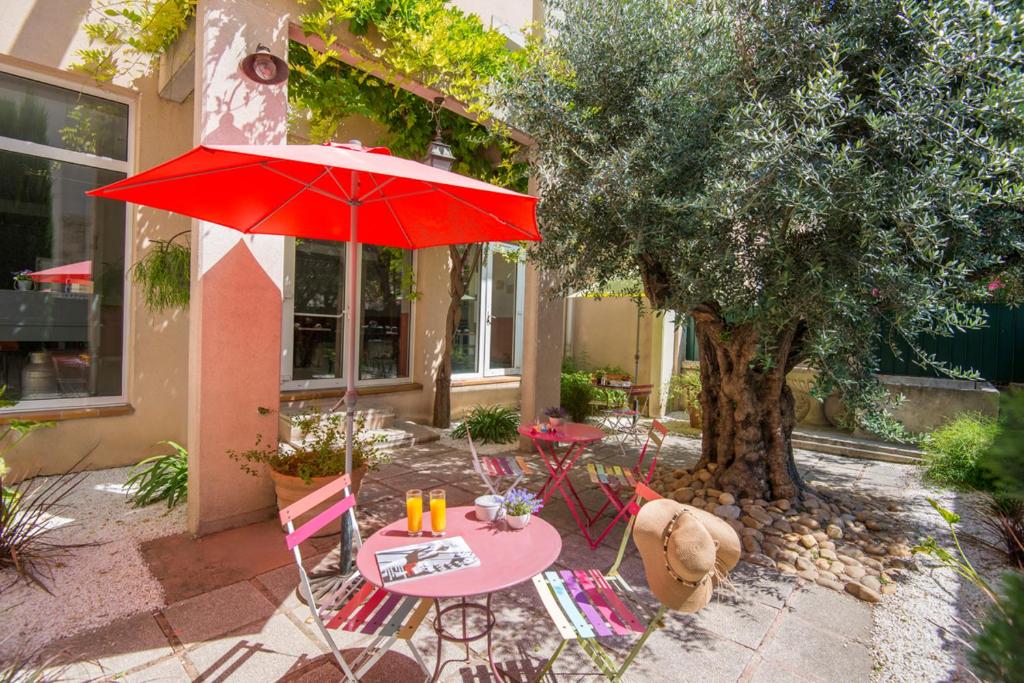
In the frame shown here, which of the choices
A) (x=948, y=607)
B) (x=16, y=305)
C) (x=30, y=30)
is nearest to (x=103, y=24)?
(x=30, y=30)

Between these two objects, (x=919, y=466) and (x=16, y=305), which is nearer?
(x=16, y=305)

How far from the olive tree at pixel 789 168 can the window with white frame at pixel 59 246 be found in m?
4.26

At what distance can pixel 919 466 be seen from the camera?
6.02 meters

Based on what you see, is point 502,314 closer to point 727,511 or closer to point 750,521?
point 727,511

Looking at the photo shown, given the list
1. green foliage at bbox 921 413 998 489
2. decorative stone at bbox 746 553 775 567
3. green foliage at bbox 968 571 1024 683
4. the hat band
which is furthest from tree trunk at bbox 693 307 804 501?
green foliage at bbox 968 571 1024 683

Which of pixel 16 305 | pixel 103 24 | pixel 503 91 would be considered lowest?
pixel 16 305

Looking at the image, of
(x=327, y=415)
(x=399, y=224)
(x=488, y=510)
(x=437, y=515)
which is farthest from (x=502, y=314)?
(x=437, y=515)

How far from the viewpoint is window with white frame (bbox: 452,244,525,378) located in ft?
27.6

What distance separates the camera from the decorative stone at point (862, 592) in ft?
9.90

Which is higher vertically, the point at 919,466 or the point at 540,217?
the point at 540,217

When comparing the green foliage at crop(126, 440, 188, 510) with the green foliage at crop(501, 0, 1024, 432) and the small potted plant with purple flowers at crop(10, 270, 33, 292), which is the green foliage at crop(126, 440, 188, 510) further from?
the green foliage at crop(501, 0, 1024, 432)

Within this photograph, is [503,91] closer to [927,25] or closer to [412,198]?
[412,198]

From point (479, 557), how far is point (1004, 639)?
5.34 ft

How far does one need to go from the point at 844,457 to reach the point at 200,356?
7357 millimetres
